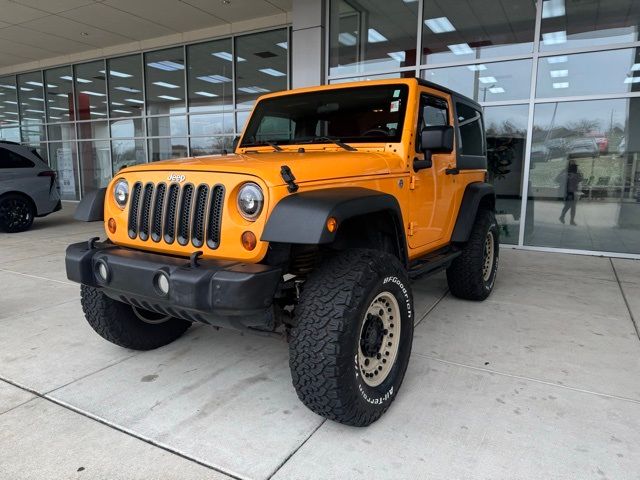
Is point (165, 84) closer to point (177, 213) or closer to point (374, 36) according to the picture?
point (374, 36)

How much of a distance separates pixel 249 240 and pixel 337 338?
2.04 ft

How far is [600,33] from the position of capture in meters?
6.99

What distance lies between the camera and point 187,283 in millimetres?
2047

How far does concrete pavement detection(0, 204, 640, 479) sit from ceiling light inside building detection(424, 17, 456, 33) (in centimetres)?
572

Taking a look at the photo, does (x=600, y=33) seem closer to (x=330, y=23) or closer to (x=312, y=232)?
(x=330, y=23)

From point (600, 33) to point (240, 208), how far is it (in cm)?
731

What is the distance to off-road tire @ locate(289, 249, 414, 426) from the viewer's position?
211 centimetres

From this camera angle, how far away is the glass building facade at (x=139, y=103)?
36.3ft

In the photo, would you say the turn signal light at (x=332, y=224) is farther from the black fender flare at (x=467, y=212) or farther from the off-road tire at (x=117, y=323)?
the black fender flare at (x=467, y=212)

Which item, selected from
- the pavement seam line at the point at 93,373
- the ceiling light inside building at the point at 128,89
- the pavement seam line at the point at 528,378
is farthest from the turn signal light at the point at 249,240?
the ceiling light inside building at the point at 128,89

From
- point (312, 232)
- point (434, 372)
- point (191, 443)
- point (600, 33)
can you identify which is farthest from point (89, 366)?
point (600, 33)

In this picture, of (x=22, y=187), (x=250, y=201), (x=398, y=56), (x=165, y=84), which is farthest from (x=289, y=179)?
(x=165, y=84)

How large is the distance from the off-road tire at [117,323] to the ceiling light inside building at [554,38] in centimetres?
722

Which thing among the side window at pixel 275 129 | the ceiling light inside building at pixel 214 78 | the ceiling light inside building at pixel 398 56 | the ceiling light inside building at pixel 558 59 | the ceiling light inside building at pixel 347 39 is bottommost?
the side window at pixel 275 129
